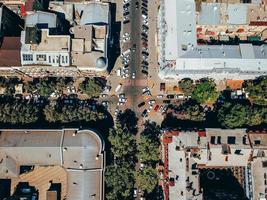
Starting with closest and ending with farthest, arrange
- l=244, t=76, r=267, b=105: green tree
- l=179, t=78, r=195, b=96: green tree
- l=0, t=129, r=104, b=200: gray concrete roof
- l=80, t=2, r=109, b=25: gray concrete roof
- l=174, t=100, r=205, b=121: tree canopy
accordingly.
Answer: l=0, t=129, r=104, b=200: gray concrete roof, l=244, t=76, r=267, b=105: green tree, l=80, t=2, r=109, b=25: gray concrete roof, l=174, t=100, r=205, b=121: tree canopy, l=179, t=78, r=195, b=96: green tree

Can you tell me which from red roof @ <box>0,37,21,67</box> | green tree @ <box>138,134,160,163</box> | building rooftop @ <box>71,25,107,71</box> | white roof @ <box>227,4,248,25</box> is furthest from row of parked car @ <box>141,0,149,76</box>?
red roof @ <box>0,37,21,67</box>

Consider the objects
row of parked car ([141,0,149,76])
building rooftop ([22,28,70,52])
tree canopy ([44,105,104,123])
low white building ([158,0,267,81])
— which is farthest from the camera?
row of parked car ([141,0,149,76])

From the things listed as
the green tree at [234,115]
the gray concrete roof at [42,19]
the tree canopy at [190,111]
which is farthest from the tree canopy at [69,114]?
the green tree at [234,115]

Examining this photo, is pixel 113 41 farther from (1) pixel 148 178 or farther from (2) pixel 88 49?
(1) pixel 148 178

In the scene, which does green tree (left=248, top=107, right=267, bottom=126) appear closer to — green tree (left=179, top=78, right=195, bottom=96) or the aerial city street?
the aerial city street

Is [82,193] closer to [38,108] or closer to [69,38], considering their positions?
[38,108]
